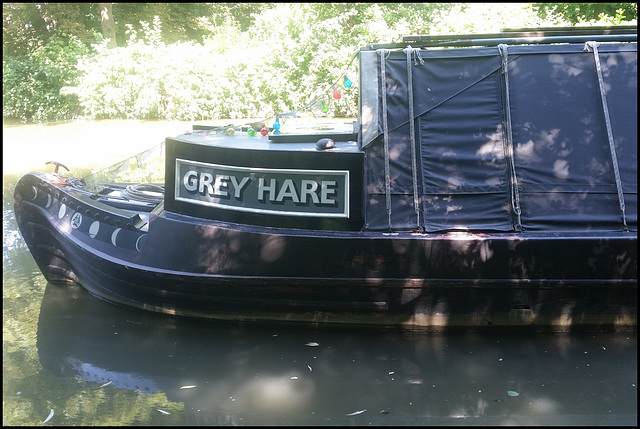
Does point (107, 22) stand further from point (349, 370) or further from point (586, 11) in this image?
point (349, 370)

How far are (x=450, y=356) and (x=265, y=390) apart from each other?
4.74 ft

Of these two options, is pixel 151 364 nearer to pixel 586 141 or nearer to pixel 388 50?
pixel 388 50

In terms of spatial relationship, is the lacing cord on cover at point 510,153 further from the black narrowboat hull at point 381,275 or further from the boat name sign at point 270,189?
the boat name sign at point 270,189

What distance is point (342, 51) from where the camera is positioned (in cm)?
1755

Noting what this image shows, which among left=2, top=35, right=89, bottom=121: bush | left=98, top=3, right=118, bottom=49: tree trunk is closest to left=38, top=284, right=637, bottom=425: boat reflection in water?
left=2, top=35, right=89, bottom=121: bush

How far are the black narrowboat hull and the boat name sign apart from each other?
7.0 inches

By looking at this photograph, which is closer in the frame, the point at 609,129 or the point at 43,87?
the point at 609,129

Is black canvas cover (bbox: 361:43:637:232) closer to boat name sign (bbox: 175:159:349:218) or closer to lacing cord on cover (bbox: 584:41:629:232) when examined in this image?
lacing cord on cover (bbox: 584:41:629:232)

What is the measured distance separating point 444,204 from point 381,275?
0.74 m

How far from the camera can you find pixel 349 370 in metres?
4.76

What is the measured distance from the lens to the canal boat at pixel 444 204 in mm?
4875

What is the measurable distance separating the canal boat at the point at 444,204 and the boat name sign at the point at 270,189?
1 cm

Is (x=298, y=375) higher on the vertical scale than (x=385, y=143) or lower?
lower

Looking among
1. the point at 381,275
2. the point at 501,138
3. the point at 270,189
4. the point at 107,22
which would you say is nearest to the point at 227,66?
the point at 107,22
